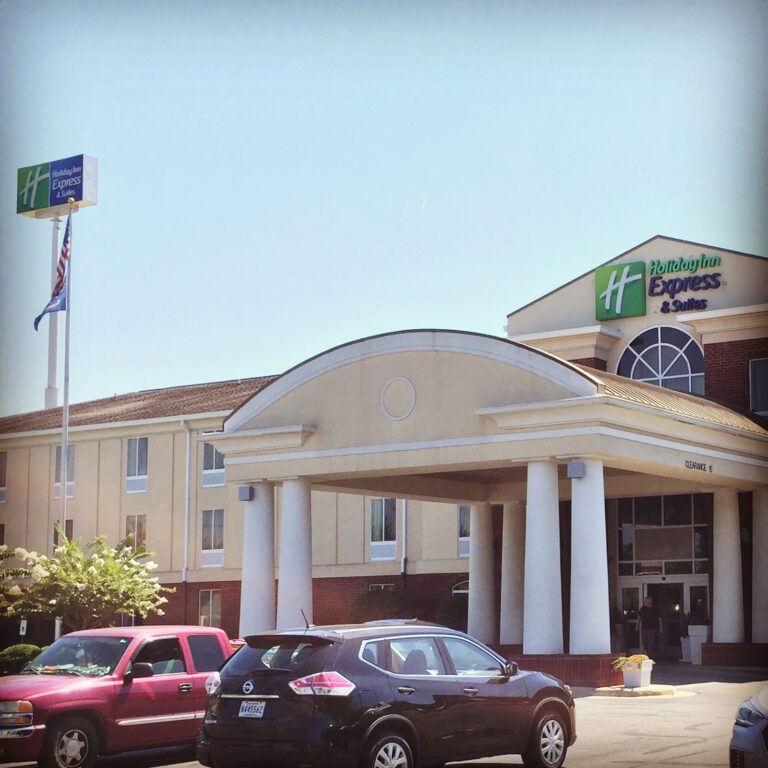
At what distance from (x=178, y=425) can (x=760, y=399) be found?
22607 millimetres

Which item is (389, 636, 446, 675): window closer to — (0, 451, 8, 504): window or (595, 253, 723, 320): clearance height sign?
(595, 253, 723, 320): clearance height sign

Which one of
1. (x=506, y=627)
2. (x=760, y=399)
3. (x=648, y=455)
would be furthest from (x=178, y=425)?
(x=648, y=455)

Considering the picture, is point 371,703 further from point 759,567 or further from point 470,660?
point 759,567

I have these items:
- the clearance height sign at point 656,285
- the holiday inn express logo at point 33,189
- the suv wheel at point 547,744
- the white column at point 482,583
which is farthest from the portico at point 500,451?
the holiday inn express logo at point 33,189

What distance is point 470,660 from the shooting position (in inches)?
575

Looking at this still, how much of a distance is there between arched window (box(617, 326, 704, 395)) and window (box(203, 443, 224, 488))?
16664 mm

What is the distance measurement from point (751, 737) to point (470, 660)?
139 inches

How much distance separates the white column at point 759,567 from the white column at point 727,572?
35 cm

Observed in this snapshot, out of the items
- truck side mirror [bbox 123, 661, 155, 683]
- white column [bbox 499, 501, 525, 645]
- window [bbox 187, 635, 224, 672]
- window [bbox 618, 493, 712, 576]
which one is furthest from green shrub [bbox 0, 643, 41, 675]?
window [bbox 618, 493, 712, 576]

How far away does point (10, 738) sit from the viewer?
15.3 m

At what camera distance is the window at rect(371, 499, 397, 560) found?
45.9 meters

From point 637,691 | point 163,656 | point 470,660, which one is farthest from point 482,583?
point 470,660

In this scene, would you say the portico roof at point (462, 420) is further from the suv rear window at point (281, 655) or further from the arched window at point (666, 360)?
the suv rear window at point (281, 655)

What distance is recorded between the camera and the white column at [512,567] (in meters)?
37.0
